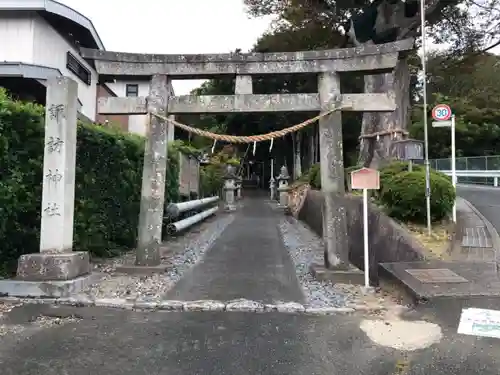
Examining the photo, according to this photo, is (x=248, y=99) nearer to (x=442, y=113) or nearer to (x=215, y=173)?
(x=442, y=113)

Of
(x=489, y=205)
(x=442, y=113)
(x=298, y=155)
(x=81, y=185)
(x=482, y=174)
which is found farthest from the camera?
(x=298, y=155)

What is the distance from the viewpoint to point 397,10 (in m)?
16.0

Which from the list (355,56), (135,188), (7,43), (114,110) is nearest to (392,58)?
(355,56)

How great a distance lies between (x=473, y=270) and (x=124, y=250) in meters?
7.93

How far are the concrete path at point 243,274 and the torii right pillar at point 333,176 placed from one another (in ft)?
3.27

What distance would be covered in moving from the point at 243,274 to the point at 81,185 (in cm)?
→ 374

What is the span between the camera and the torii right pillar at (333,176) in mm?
8258

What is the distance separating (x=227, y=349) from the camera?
4.63 m

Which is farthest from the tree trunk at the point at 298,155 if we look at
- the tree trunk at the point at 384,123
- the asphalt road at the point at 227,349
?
the asphalt road at the point at 227,349

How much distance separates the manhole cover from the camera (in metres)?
6.73

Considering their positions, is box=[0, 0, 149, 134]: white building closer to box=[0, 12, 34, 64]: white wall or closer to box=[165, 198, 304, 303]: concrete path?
box=[0, 12, 34, 64]: white wall

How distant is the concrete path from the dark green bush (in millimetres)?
2765

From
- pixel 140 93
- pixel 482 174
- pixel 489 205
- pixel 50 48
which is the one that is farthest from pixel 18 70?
pixel 482 174

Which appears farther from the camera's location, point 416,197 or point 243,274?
point 416,197
